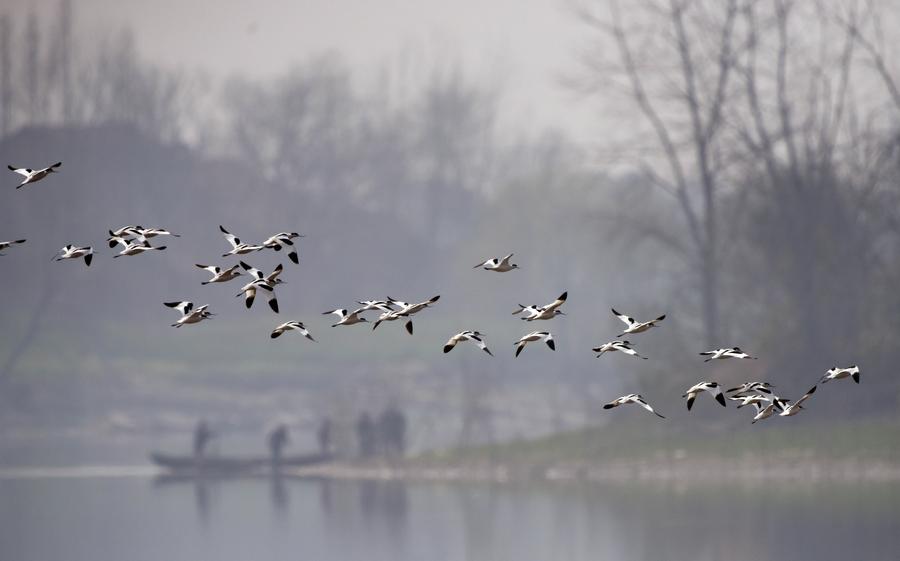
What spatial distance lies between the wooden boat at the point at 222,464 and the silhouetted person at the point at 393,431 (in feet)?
7.90

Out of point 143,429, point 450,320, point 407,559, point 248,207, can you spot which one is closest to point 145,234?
point 407,559

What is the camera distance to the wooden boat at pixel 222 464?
49.3 metres

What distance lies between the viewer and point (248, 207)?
318 feet

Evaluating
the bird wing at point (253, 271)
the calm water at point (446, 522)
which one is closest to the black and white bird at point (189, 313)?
the bird wing at point (253, 271)

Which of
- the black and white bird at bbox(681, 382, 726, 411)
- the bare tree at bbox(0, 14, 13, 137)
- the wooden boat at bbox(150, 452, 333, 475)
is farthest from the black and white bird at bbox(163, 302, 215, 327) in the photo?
the bare tree at bbox(0, 14, 13, 137)

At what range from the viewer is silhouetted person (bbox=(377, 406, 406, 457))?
48.3m

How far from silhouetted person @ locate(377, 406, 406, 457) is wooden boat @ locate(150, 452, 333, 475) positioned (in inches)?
94.7

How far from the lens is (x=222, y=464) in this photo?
49.6m

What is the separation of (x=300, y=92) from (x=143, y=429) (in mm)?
39095

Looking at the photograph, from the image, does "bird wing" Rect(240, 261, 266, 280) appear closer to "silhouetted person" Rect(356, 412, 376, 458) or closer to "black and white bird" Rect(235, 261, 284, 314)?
"black and white bird" Rect(235, 261, 284, 314)

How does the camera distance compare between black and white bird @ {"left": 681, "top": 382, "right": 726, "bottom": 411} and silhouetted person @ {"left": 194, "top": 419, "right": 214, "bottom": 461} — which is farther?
silhouetted person @ {"left": 194, "top": 419, "right": 214, "bottom": 461}

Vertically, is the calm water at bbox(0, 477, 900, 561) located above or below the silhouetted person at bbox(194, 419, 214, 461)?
below

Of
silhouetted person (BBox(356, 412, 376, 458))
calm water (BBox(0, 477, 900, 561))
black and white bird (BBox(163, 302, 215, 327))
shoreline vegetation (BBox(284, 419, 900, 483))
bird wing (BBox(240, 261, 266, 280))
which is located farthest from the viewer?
silhouetted person (BBox(356, 412, 376, 458))

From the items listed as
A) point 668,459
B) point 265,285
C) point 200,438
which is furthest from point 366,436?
point 265,285
